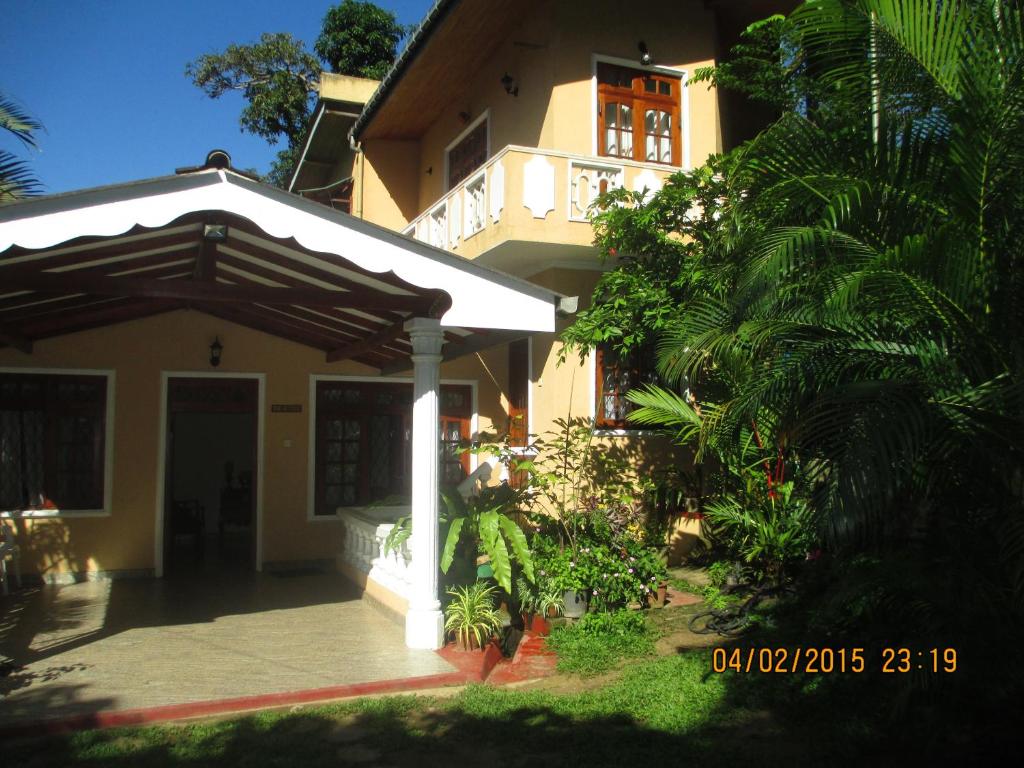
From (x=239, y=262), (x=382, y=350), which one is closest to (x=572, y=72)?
(x=382, y=350)

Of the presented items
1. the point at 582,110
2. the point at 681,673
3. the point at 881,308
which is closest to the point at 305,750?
the point at 681,673

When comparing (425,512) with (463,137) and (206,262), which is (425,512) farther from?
(463,137)

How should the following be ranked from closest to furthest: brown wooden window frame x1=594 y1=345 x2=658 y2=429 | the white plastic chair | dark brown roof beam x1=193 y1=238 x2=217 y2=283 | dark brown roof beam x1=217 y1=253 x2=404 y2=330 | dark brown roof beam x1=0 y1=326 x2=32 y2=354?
dark brown roof beam x1=193 y1=238 x2=217 y2=283, dark brown roof beam x1=217 y1=253 x2=404 y2=330, dark brown roof beam x1=0 y1=326 x2=32 y2=354, the white plastic chair, brown wooden window frame x1=594 y1=345 x2=658 y2=429

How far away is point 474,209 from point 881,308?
684cm

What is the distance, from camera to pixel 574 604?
25.4 feet

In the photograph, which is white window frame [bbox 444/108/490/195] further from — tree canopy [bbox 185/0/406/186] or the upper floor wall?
tree canopy [bbox 185/0/406/186]

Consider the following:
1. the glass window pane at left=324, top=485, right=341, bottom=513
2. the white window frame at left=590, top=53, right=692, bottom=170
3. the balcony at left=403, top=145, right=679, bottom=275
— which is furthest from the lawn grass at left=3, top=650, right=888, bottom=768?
the white window frame at left=590, top=53, right=692, bottom=170

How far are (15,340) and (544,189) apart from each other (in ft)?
20.4

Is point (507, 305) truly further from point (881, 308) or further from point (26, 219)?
point (26, 219)

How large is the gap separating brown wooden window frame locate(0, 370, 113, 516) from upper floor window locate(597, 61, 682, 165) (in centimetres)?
735

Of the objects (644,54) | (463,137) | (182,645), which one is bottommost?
(182,645)

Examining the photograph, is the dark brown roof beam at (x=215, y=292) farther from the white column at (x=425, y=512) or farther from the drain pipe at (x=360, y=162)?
the drain pipe at (x=360, y=162)

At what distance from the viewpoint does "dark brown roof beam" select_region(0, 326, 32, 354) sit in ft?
28.8

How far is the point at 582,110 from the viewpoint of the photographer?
1070cm
